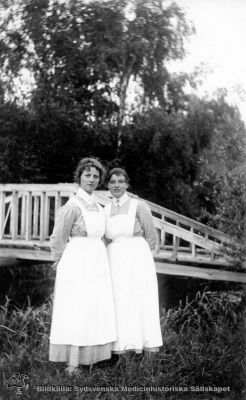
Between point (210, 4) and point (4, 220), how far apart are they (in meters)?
3.17

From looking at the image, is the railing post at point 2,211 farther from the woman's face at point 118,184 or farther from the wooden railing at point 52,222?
the woman's face at point 118,184

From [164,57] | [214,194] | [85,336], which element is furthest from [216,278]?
[164,57]

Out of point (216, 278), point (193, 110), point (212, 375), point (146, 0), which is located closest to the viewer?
point (212, 375)

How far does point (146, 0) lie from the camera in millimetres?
3873

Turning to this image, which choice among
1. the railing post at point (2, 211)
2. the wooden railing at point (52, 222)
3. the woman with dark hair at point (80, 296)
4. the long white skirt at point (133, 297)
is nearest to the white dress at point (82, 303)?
the woman with dark hair at point (80, 296)

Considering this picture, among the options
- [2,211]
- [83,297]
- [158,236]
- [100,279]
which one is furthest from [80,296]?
[2,211]

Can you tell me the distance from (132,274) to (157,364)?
0.81 meters

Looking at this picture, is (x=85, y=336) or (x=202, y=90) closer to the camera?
(x=85, y=336)

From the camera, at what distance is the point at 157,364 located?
347cm

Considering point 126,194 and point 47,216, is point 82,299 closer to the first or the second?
point 126,194

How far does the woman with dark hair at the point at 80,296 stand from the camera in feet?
10.7

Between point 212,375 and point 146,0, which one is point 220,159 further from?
point 212,375

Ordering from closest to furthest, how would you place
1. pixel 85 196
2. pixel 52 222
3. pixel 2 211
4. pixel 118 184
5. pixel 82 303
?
pixel 82 303 → pixel 85 196 → pixel 118 184 → pixel 52 222 → pixel 2 211

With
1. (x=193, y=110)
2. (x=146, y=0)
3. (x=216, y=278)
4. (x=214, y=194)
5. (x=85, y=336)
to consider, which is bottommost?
(x=85, y=336)
